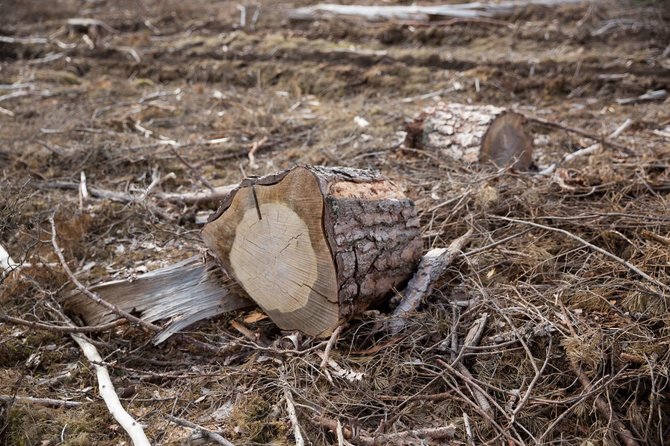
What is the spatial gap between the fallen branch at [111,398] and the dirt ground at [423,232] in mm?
66

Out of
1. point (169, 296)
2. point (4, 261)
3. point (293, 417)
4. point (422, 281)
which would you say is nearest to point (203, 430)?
point (293, 417)

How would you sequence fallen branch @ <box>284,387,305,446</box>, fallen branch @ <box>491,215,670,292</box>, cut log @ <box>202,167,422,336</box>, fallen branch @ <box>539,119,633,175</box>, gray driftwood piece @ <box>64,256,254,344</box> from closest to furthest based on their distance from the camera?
1. fallen branch @ <box>284,387,305,446</box>
2. cut log @ <box>202,167,422,336</box>
3. fallen branch @ <box>491,215,670,292</box>
4. gray driftwood piece @ <box>64,256,254,344</box>
5. fallen branch @ <box>539,119,633,175</box>

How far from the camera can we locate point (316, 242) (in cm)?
278

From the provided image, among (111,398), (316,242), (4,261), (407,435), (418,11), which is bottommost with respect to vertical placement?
(407,435)

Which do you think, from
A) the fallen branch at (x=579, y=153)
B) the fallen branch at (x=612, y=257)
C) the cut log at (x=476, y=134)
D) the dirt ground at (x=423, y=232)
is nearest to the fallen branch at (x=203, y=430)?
the dirt ground at (x=423, y=232)

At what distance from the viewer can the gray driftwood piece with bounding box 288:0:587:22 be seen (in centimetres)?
930

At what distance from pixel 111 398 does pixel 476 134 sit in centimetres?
344

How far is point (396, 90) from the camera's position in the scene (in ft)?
25.6

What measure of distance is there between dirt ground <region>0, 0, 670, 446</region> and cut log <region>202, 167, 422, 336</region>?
20 centimetres

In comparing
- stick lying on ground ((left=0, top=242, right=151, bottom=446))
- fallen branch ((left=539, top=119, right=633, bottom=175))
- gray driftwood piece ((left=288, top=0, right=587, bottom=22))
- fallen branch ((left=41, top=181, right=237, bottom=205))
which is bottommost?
fallen branch ((left=539, top=119, right=633, bottom=175))

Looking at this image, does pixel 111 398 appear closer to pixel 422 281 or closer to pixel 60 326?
pixel 60 326

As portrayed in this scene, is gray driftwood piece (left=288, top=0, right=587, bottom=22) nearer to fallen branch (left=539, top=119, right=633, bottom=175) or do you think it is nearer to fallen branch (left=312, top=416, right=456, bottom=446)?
fallen branch (left=539, top=119, right=633, bottom=175)

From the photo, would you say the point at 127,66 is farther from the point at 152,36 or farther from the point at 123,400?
the point at 123,400

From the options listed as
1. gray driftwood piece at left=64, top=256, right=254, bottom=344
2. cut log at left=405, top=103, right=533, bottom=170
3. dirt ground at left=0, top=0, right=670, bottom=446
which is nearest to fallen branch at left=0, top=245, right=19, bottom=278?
dirt ground at left=0, top=0, right=670, bottom=446
